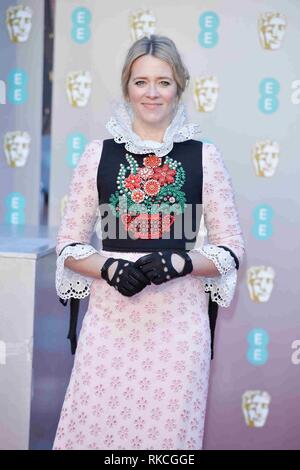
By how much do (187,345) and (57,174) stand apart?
1.58m

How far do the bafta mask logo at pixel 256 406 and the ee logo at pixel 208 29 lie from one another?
1.64m

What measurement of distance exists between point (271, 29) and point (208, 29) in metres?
0.28

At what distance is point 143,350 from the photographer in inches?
79.6

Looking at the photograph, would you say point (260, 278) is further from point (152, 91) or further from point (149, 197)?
point (152, 91)

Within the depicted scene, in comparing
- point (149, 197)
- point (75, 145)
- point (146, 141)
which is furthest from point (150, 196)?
point (75, 145)

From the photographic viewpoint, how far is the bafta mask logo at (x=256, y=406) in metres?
3.45

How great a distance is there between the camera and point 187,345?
6.58ft

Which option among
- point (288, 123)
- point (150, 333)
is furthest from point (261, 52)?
point (150, 333)

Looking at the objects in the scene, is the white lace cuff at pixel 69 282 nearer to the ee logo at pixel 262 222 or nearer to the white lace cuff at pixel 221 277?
the white lace cuff at pixel 221 277

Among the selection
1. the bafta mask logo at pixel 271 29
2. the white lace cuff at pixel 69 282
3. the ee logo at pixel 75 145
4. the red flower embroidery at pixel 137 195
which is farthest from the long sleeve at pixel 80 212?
the bafta mask logo at pixel 271 29

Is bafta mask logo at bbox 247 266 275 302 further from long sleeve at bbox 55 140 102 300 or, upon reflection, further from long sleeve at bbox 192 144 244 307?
long sleeve at bbox 55 140 102 300

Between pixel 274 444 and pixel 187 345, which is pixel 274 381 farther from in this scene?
pixel 187 345

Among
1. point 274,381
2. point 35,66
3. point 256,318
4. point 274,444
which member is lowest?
point 274,444

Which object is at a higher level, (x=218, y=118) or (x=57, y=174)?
(x=218, y=118)
